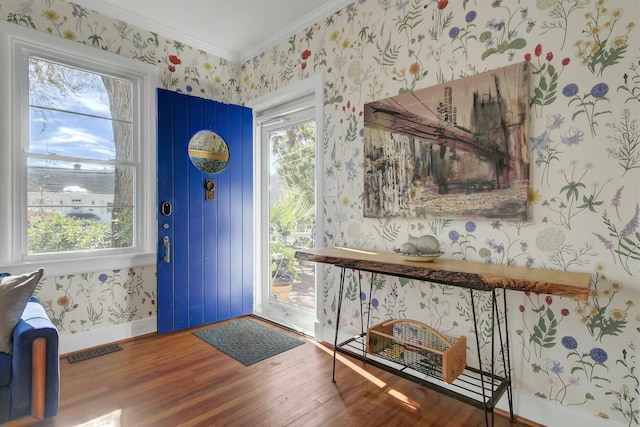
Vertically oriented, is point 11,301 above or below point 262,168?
below

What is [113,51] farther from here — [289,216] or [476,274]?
[476,274]

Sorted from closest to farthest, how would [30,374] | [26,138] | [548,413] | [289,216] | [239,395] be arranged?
[30,374] → [548,413] → [239,395] → [26,138] → [289,216]

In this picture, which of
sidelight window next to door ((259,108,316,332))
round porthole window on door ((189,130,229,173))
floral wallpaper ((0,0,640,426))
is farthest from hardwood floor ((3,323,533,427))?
round porthole window on door ((189,130,229,173))

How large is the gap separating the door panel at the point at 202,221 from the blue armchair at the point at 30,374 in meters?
1.27

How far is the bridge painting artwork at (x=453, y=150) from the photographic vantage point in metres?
1.84

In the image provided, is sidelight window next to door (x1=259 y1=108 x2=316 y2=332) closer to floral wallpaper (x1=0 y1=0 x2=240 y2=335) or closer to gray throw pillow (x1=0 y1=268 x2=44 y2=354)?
floral wallpaper (x1=0 y1=0 x2=240 y2=335)

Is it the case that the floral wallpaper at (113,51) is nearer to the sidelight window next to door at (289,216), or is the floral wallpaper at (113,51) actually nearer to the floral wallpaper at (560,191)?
the sidelight window next to door at (289,216)

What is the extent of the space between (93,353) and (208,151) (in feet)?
6.05

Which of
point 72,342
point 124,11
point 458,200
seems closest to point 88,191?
point 72,342

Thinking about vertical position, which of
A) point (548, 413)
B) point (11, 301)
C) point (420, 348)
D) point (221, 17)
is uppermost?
point (221, 17)

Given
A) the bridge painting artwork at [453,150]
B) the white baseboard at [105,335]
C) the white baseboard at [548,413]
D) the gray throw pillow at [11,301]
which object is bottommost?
the white baseboard at [548,413]

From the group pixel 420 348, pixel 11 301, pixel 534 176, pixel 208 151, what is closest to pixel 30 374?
pixel 11 301

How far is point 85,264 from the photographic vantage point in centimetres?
269

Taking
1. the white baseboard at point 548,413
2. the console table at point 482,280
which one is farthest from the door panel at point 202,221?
the white baseboard at point 548,413
